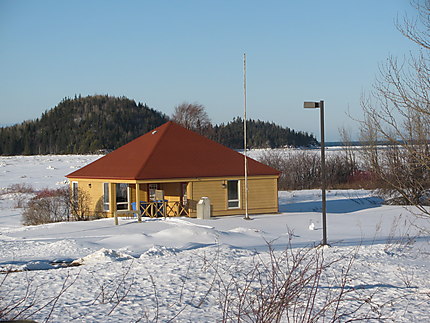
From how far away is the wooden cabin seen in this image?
25.4m

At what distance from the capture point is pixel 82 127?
324 ft

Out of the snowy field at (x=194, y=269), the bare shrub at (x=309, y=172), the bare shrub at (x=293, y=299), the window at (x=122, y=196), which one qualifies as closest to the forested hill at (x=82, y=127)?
the bare shrub at (x=309, y=172)

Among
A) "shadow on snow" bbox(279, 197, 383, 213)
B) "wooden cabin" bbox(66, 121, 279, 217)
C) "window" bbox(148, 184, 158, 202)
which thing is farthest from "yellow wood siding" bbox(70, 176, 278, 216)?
"shadow on snow" bbox(279, 197, 383, 213)

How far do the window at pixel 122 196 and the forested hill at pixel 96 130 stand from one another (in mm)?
54880

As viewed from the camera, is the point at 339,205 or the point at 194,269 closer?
the point at 194,269

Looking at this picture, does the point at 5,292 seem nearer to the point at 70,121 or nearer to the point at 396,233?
the point at 396,233

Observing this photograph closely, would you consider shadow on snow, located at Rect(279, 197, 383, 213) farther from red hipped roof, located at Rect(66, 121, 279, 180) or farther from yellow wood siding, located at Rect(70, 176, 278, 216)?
red hipped roof, located at Rect(66, 121, 279, 180)

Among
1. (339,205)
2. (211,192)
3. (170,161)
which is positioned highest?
(170,161)

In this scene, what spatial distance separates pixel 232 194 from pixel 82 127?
76.8 metres

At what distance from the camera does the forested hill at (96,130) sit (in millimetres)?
90688

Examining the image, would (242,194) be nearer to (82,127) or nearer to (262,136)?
(262,136)

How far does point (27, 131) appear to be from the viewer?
331 feet

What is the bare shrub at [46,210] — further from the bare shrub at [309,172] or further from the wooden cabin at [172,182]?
the bare shrub at [309,172]

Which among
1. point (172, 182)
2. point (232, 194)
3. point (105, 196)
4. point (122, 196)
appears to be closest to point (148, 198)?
→ point (122, 196)
